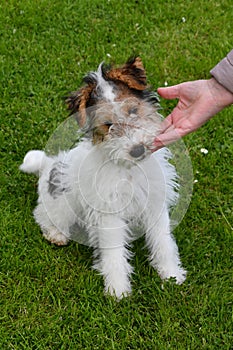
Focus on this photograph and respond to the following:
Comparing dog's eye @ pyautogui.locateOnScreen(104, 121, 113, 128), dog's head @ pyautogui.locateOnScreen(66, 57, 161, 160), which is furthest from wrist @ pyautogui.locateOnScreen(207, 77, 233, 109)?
dog's eye @ pyautogui.locateOnScreen(104, 121, 113, 128)

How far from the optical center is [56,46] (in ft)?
19.8

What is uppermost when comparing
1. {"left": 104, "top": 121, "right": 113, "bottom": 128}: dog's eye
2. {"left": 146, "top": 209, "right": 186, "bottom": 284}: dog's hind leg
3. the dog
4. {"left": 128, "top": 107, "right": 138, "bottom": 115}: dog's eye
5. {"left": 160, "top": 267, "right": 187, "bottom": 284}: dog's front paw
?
{"left": 104, "top": 121, "right": 113, "bottom": 128}: dog's eye

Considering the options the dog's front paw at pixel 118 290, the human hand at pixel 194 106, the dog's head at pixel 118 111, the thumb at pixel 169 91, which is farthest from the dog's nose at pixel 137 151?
the dog's front paw at pixel 118 290

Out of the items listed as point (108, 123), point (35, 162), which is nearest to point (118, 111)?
point (108, 123)

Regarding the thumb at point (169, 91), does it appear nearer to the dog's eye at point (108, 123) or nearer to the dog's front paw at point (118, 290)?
the dog's eye at point (108, 123)

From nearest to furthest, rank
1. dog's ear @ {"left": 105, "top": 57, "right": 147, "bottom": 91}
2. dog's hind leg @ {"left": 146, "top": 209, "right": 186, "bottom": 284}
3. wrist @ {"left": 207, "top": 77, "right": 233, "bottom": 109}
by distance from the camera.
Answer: dog's ear @ {"left": 105, "top": 57, "right": 147, "bottom": 91}, wrist @ {"left": 207, "top": 77, "right": 233, "bottom": 109}, dog's hind leg @ {"left": 146, "top": 209, "right": 186, "bottom": 284}

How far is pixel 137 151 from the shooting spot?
3375 millimetres

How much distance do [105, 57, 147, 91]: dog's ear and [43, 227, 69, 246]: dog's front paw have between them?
1.41 m

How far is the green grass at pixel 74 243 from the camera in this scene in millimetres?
3871

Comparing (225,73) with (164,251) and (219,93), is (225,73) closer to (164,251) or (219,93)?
(219,93)

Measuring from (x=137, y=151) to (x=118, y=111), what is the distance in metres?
0.25

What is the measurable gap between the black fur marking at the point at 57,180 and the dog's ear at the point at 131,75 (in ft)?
2.70

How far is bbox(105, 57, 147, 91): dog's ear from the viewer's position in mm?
3455

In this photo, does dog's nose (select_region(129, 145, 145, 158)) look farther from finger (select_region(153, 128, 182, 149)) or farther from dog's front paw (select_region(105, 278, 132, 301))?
dog's front paw (select_region(105, 278, 132, 301))
